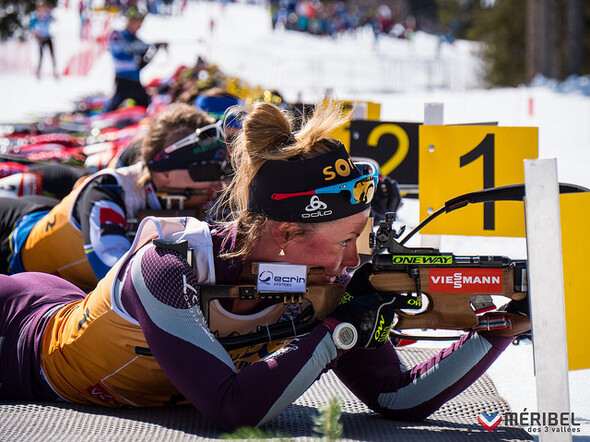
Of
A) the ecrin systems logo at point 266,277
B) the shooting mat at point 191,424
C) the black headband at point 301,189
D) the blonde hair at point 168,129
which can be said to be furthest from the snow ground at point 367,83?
the ecrin systems logo at point 266,277

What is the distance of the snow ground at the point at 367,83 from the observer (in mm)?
6020

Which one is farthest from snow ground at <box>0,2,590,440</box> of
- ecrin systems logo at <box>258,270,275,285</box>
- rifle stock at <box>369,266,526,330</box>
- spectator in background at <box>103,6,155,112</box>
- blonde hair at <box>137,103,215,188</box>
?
spectator in background at <box>103,6,155,112</box>

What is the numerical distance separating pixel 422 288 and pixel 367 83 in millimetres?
27280

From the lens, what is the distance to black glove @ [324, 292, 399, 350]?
7.95 ft

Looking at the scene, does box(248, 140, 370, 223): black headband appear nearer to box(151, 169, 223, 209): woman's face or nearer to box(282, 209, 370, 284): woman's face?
box(282, 209, 370, 284): woman's face

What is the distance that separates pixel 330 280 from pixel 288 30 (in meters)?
43.0

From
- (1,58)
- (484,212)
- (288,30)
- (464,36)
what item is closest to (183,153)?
(484,212)

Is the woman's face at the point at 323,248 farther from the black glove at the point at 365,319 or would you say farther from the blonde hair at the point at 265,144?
the black glove at the point at 365,319

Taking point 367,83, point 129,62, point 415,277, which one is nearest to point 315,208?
point 415,277

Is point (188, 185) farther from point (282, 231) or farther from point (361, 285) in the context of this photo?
point (361, 285)

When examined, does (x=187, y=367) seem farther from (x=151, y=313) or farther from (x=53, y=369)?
(x=53, y=369)

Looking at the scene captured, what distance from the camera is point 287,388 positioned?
236 centimetres

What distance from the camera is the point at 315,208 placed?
2.56m

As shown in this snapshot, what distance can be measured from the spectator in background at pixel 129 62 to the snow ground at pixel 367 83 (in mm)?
1916
